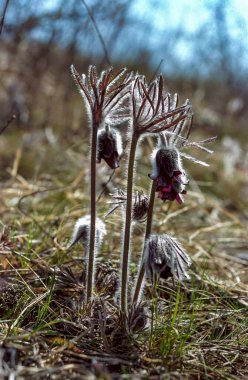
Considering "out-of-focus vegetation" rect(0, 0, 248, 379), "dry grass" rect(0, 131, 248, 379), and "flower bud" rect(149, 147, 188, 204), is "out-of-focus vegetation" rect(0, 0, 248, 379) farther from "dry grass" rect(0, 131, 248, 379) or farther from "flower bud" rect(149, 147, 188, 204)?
"flower bud" rect(149, 147, 188, 204)

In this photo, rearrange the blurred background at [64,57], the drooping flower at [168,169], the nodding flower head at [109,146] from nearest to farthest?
the drooping flower at [168,169], the nodding flower head at [109,146], the blurred background at [64,57]

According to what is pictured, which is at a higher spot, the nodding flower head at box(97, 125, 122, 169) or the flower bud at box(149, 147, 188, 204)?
the nodding flower head at box(97, 125, 122, 169)

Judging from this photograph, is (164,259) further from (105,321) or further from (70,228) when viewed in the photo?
(70,228)

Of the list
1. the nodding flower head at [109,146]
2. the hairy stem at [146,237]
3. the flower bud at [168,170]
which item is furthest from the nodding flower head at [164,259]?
the nodding flower head at [109,146]

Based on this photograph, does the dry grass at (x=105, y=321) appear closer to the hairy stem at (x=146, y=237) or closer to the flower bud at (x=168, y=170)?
the hairy stem at (x=146, y=237)

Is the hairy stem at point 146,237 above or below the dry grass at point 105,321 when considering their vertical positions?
above

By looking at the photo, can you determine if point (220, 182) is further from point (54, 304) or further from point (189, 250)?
point (54, 304)

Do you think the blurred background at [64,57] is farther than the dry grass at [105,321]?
Yes

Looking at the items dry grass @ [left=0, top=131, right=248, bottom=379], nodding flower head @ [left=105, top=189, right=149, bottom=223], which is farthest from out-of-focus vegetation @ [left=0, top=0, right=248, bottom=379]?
nodding flower head @ [left=105, top=189, right=149, bottom=223]
